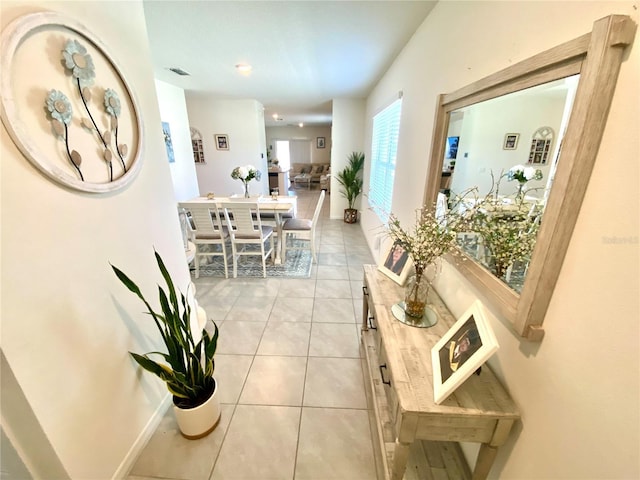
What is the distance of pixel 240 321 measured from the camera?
236cm

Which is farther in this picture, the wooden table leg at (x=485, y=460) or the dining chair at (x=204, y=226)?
the dining chair at (x=204, y=226)

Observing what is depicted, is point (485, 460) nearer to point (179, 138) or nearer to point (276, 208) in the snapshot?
point (276, 208)

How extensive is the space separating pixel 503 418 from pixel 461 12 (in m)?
1.88

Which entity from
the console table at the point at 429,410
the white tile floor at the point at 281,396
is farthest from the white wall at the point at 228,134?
the console table at the point at 429,410

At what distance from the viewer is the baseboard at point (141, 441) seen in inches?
47.9

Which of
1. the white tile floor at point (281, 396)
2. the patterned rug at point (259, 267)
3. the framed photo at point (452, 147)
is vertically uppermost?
the framed photo at point (452, 147)

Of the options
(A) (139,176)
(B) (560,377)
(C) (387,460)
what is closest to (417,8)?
(A) (139,176)

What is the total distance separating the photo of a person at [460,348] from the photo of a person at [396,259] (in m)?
0.65

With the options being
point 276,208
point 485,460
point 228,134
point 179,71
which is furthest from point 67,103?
point 228,134

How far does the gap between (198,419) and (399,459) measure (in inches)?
40.9

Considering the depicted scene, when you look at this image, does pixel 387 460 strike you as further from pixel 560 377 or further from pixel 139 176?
pixel 139 176

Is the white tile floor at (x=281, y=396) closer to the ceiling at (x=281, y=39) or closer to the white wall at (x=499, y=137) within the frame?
the white wall at (x=499, y=137)

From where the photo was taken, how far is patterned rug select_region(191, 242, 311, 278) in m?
3.22

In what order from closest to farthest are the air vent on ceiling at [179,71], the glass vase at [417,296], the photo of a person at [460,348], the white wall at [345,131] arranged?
the photo of a person at [460,348] → the glass vase at [417,296] → the air vent on ceiling at [179,71] → the white wall at [345,131]
